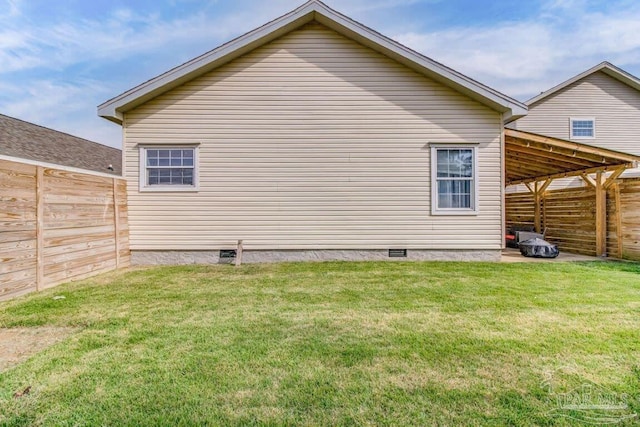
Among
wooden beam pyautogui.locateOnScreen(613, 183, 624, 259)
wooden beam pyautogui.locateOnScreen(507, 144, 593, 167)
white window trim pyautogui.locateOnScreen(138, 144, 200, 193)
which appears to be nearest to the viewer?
white window trim pyautogui.locateOnScreen(138, 144, 200, 193)

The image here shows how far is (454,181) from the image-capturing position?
8.00 metres

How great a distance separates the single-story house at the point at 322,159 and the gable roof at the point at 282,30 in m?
0.25

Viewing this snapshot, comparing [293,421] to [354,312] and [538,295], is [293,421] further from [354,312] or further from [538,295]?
[538,295]

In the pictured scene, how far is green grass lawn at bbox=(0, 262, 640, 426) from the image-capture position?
2.11 metres

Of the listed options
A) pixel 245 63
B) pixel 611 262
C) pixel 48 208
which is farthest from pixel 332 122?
pixel 611 262

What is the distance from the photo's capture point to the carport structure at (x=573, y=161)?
7.92 m

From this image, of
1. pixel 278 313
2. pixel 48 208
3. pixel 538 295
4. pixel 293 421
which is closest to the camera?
pixel 293 421

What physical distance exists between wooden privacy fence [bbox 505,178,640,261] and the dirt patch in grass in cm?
1178

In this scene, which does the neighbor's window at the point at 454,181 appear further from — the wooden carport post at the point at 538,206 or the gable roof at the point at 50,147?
the gable roof at the point at 50,147

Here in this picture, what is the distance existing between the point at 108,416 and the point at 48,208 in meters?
4.92

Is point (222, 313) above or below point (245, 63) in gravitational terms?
below

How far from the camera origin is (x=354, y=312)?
161 inches

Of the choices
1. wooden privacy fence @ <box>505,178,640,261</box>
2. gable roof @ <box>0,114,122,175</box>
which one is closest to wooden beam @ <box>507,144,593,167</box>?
wooden privacy fence @ <box>505,178,640,261</box>

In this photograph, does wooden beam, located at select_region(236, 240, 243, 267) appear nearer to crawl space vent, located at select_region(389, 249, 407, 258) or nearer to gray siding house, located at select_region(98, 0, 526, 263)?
gray siding house, located at select_region(98, 0, 526, 263)
